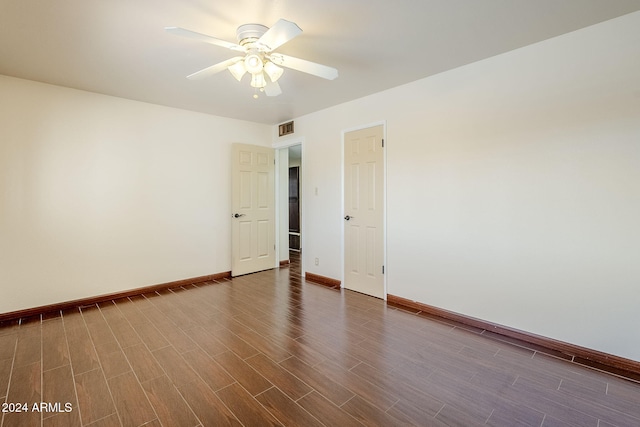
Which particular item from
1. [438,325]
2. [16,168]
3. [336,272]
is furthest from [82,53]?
[438,325]

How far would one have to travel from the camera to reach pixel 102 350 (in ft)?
7.45

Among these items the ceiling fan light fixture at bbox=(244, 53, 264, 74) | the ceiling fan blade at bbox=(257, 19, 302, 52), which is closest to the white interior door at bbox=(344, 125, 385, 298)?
the ceiling fan light fixture at bbox=(244, 53, 264, 74)

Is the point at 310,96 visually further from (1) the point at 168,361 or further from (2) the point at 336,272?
(1) the point at 168,361

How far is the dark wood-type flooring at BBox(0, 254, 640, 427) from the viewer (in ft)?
5.21

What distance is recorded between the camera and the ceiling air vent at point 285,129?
4609 millimetres

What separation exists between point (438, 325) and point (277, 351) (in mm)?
1555

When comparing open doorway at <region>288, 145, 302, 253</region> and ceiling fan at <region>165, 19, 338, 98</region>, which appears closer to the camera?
ceiling fan at <region>165, 19, 338, 98</region>

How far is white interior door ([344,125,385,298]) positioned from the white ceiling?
74 centimetres

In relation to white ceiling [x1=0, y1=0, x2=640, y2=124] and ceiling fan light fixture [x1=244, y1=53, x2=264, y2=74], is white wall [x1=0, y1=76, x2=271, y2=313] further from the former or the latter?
ceiling fan light fixture [x1=244, y1=53, x2=264, y2=74]

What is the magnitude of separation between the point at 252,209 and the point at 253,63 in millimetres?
2919

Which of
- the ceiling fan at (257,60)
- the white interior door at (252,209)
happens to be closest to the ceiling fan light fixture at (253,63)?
the ceiling fan at (257,60)

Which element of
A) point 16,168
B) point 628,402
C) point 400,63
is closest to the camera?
point 628,402

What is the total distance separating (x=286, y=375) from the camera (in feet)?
6.37

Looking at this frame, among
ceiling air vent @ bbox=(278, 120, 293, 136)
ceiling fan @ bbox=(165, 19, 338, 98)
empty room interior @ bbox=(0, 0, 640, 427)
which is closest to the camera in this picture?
empty room interior @ bbox=(0, 0, 640, 427)
